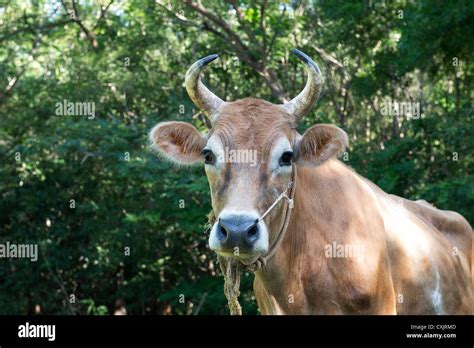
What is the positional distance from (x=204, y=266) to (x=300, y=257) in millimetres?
11145

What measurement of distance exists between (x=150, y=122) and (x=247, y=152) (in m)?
10.8

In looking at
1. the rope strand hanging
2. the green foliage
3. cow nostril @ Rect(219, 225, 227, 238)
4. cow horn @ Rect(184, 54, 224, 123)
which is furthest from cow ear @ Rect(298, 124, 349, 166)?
the green foliage

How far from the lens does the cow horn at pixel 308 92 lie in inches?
264

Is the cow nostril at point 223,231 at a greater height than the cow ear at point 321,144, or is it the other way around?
the cow ear at point 321,144

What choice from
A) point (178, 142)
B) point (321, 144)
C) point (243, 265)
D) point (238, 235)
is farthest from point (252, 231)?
point (178, 142)

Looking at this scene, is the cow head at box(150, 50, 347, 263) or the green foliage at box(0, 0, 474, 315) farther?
the green foliage at box(0, 0, 474, 315)

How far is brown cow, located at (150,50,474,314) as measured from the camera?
6.21 meters

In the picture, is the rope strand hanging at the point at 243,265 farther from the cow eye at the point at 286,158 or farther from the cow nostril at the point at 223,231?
the cow nostril at the point at 223,231

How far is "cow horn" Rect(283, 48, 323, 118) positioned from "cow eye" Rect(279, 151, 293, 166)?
0.48 meters

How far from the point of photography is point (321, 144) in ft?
22.4

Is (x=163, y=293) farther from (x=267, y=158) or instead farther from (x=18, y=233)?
(x=267, y=158)

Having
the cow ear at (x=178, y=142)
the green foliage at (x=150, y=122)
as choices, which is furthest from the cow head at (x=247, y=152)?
the green foliage at (x=150, y=122)

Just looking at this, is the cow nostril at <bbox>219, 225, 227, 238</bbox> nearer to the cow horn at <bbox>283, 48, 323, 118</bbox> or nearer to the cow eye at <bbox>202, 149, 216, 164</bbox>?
the cow eye at <bbox>202, 149, 216, 164</bbox>

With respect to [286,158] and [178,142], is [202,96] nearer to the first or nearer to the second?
[178,142]
